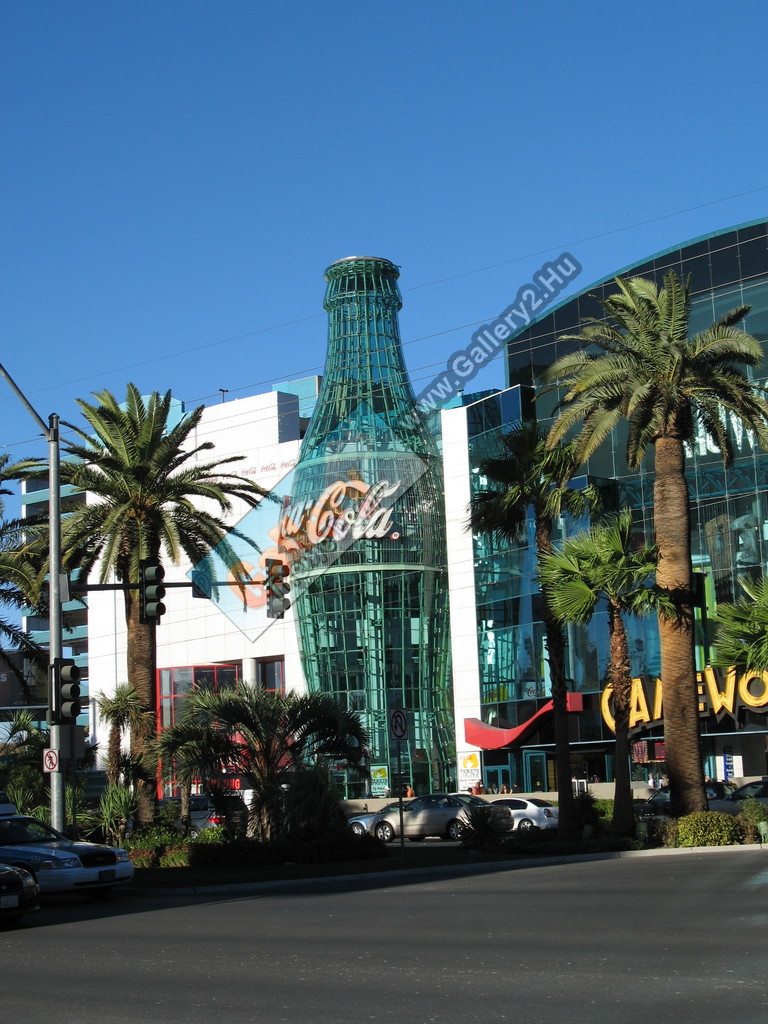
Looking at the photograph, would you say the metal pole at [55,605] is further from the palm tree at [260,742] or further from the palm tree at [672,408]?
the palm tree at [672,408]

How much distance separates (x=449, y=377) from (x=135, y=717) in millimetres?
29291

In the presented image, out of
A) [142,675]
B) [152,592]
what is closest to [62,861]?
[152,592]

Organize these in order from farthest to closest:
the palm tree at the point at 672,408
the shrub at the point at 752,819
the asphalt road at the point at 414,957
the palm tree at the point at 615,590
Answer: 1. the palm tree at the point at 672,408
2. the palm tree at the point at 615,590
3. the shrub at the point at 752,819
4. the asphalt road at the point at 414,957

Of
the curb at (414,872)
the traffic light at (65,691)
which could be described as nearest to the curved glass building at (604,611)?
the curb at (414,872)

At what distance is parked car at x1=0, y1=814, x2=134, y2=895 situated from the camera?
18906mm

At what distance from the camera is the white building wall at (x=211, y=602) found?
7638 centimetres

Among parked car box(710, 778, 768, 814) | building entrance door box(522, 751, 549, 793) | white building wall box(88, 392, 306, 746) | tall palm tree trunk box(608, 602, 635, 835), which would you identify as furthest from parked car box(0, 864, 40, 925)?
white building wall box(88, 392, 306, 746)

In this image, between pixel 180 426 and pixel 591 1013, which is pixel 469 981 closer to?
pixel 591 1013

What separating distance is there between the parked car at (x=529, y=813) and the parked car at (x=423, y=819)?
1360 mm

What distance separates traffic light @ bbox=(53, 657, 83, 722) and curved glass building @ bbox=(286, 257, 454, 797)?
4307 cm

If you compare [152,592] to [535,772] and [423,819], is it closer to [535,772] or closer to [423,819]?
[423,819]

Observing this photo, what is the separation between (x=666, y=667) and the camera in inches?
1121

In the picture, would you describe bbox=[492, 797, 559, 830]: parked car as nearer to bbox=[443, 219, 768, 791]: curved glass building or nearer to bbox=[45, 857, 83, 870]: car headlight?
bbox=[443, 219, 768, 791]: curved glass building

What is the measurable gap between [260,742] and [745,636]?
11.9 meters
